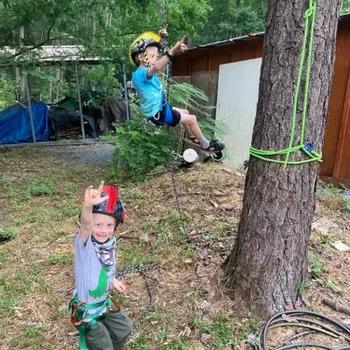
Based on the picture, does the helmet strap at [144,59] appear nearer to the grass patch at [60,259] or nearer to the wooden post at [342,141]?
the grass patch at [60,259]

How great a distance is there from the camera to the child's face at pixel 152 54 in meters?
3.76

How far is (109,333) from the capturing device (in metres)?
2.27

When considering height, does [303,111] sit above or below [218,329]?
above

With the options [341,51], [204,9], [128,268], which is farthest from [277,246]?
[204,9]

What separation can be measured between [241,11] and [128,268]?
17941mm

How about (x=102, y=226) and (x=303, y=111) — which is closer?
(x=102, y=226)

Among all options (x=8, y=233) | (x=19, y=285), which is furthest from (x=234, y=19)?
(x=19, y=285)

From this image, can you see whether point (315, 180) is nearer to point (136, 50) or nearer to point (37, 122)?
point (136, 50)

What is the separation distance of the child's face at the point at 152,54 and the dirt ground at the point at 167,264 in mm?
1518

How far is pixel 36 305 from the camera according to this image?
3174 millimetres

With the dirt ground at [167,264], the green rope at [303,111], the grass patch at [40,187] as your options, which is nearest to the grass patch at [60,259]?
the dirt ground at [167,264]

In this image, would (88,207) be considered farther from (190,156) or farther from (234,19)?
(234,19)

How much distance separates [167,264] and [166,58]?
172cm

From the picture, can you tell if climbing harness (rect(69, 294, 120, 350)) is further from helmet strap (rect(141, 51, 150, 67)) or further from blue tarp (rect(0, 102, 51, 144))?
blue tarp (rect(0, 102, 51, 144))
